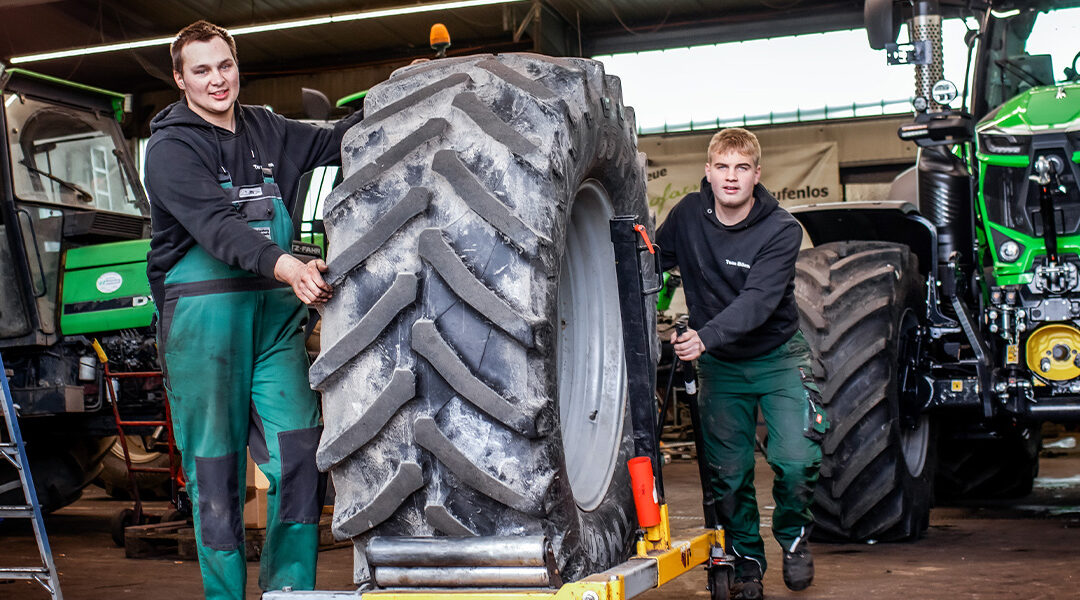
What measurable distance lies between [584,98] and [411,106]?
0.41m

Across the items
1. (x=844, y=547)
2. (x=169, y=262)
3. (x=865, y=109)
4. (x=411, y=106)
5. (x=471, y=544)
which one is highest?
(x=865, y=109)

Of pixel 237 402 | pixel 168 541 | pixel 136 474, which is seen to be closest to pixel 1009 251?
pixel 237 402

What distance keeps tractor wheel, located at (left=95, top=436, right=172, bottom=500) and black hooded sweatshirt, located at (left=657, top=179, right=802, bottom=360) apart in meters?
5.24

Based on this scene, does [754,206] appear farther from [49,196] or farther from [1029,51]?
[49,196]

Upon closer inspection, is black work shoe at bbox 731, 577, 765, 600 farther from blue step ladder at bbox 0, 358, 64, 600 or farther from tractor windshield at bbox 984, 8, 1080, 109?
tractor windshield at bbox 984, 8, 1080, 109

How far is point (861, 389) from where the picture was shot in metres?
5.21

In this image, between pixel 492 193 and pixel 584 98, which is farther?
pixel 584 98

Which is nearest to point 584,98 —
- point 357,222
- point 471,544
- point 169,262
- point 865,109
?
point 357,222

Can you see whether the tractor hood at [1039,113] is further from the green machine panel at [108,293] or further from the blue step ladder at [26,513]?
the green machine panel at [108,293]

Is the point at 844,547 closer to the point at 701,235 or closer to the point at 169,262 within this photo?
the point at 701,235

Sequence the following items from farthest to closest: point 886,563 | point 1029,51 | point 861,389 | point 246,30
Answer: point 246,30, point 1029,51, point 861,389, point 886,563

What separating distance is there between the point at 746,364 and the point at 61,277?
4.64 m

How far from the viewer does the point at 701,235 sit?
4.33 meters

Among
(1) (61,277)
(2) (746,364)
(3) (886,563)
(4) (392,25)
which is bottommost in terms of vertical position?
(3) (886,563)
